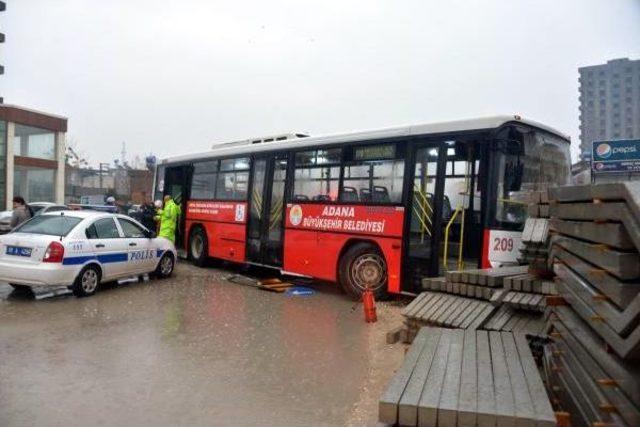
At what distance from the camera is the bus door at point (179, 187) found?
14.0m

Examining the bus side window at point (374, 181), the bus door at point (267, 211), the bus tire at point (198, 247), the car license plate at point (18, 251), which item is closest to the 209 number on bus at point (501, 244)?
the bus side window at point (374, 181)

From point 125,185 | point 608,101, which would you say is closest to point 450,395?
point 608,101

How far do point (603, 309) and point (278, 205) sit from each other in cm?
844

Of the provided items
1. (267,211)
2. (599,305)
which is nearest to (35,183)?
(267,211)

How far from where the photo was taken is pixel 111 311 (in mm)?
8078

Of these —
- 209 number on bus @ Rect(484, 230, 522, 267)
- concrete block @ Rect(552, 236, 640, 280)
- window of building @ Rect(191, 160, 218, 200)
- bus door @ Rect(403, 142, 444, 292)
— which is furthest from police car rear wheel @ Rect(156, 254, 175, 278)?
concrete block @ Rect(552, 236, 640, 280)

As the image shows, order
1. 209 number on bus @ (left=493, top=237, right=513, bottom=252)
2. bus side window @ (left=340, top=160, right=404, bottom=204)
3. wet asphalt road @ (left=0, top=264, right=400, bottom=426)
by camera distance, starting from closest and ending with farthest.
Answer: wet asphalt road @ (left=0, top=264, right=400, bottom=426) → 209 number on bus @ (left=493, top=237, right=513, bottom=252) → bus side window @ (left=340, top=160, right=404, bottom=204)

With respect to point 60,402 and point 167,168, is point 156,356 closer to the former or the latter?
point 60,402

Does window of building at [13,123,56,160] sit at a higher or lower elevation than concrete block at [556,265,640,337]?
higher

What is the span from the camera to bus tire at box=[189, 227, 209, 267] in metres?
13.2

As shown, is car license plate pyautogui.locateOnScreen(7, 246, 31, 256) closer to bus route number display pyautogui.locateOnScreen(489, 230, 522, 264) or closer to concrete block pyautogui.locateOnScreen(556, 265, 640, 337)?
bus route number display pyautogui.locateOnScreen(489, 230, 522, 264)

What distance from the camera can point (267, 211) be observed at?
36.4ft

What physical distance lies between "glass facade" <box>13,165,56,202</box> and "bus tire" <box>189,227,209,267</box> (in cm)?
2906

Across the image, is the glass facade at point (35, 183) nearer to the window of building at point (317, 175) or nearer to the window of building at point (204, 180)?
the window of building at point (204, 180)
